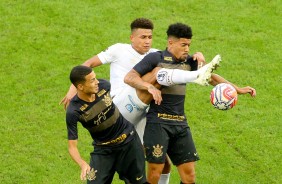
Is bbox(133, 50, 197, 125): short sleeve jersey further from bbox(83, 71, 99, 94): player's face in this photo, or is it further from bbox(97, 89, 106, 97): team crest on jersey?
bbox(83, 71, 99, 94): player's face

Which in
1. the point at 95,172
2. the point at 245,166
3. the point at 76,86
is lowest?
the point at 245,166

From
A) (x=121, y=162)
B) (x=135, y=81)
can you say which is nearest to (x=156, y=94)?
(x=135, y=81)

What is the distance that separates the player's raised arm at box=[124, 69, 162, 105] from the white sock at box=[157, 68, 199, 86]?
170 millimetres

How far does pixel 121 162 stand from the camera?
36.6 feet

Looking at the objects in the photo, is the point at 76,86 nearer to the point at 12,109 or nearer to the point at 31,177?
the point at 31,177

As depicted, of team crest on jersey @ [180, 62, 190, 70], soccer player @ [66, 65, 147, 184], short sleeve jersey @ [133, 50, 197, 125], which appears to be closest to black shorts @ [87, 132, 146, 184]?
soccer player @ [66, 65, 147, 184]

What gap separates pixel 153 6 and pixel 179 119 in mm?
7633

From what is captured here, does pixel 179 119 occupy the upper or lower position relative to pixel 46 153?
upper

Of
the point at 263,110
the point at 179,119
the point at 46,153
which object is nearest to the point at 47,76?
the point at 46,153

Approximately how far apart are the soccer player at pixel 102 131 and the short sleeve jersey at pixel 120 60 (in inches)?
47.8

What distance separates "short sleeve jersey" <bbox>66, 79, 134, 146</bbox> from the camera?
10.7m

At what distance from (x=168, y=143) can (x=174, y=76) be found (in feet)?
4.00

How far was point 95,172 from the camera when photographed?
11.0m

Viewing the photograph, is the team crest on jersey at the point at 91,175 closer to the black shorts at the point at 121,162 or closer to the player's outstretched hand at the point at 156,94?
the black shorts at the point at 121,162
